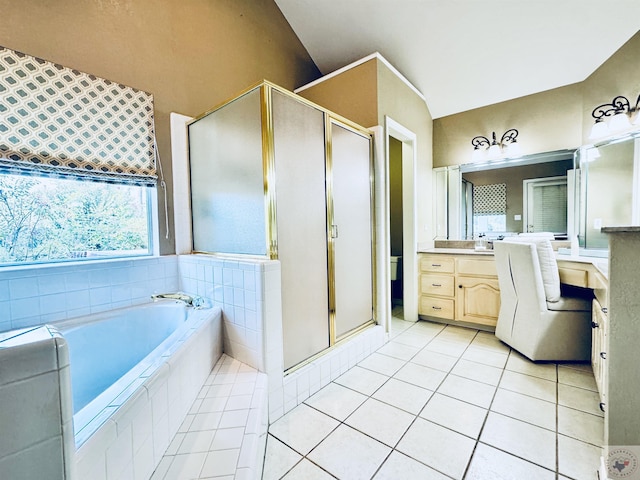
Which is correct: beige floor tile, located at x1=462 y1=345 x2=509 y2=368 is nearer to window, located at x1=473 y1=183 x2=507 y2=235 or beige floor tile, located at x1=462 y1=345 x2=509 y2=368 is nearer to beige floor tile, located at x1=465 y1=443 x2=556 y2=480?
beige floor tile, located at x1=465 y1=443 x2=556 y2=480

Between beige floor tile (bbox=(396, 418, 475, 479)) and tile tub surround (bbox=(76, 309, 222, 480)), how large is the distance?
1050 millimetres

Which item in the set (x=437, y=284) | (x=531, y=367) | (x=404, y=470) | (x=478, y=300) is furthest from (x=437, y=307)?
(x=404, y=470)

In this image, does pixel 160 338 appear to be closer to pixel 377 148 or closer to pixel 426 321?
pixel 377 148

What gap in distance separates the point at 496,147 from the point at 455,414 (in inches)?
113

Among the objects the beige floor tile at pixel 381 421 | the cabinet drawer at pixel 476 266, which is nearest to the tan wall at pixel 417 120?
the cabinet drawer at pixel 476 266

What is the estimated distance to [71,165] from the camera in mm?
1595

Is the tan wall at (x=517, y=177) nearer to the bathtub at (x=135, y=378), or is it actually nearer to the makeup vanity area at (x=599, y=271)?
the makeup vanity area at (x=599, y=271)

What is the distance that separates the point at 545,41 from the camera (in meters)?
2.38

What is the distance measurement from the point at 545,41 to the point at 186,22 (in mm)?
3069

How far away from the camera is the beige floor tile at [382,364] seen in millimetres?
2049

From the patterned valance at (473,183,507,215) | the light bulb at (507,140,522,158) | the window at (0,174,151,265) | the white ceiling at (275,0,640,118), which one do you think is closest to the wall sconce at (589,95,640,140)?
the white ceiling at (275,0,640,118)

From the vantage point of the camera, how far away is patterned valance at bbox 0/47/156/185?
55.8 inches

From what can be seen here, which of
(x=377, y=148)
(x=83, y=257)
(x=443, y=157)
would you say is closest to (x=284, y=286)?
(x=83, y=257)

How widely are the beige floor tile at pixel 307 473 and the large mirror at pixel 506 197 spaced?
9.77 feet
